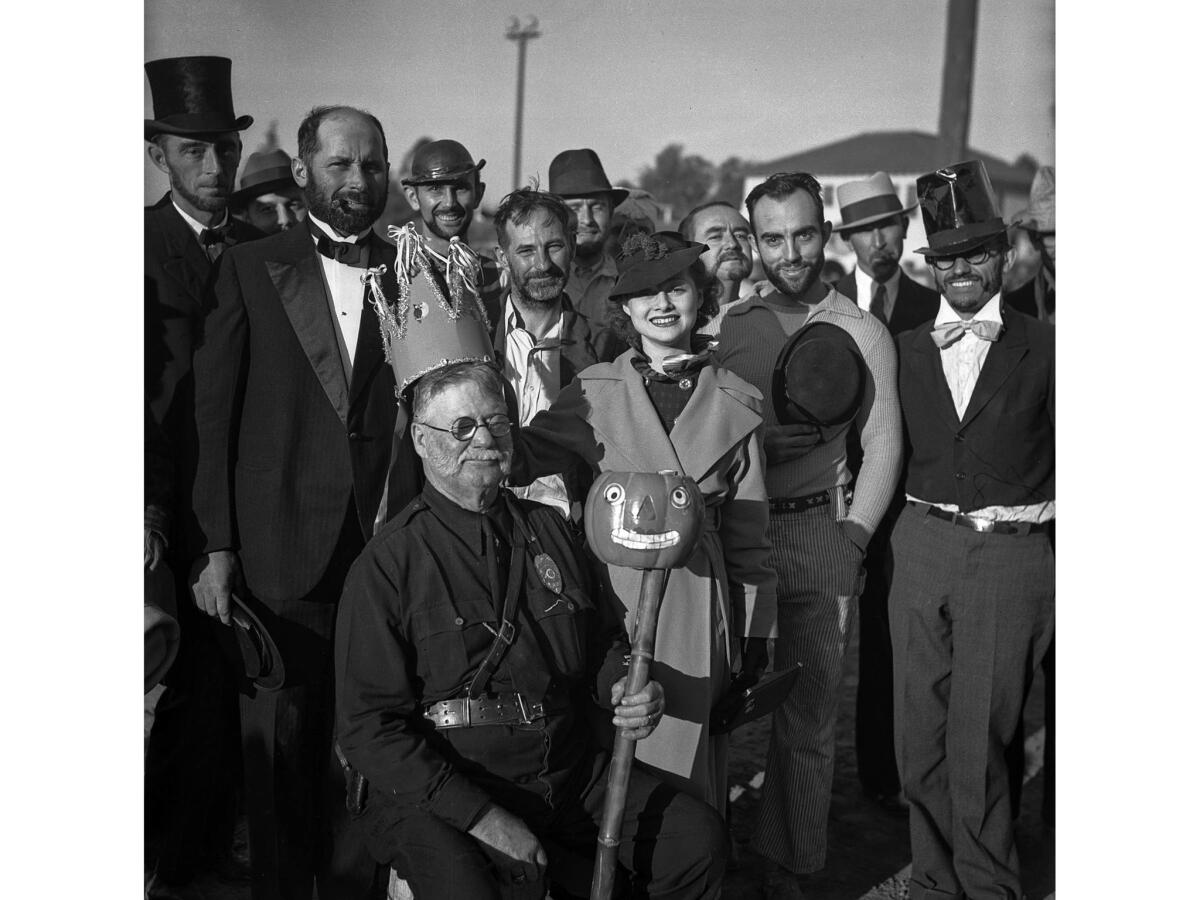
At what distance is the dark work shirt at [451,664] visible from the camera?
10.6 feet

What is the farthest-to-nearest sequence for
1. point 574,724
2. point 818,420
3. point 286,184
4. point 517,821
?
1. point 818,420
2. point 286,184
3. point 574,724
4. point 517,821

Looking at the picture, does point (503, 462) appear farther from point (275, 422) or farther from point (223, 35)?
point (223, 35)

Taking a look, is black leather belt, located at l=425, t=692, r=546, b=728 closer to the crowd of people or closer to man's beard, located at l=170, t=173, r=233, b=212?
the crowd of people

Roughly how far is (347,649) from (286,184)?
4.39 ft

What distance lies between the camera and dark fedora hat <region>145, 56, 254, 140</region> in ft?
12.0

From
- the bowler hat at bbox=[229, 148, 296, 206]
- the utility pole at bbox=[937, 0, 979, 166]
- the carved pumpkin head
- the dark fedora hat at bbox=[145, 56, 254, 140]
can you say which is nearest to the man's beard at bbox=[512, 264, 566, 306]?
the bowler hat at bbox=[229, 148, 296, 206]

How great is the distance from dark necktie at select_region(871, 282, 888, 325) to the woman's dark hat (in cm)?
94

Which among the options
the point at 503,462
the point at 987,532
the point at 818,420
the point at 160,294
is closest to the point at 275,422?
the point at 160,294

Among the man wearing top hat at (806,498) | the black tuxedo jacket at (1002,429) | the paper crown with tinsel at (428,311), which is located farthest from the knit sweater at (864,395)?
the paper crown with tinsel at (428,311)

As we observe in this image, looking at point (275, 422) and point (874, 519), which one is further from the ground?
point (275, 422)

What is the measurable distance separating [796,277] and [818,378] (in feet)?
1.10

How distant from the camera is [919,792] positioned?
4.30 metres

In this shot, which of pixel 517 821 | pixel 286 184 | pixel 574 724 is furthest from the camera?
pixel 286 184

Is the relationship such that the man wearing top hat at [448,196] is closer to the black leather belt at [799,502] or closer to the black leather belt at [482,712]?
the black leather belt at [799,502]
